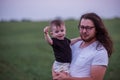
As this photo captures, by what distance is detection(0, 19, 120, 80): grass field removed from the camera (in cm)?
245

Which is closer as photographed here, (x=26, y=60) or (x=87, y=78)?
(x=87, y=78)

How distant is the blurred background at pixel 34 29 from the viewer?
93.4 inches

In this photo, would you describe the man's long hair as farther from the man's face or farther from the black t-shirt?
the black t-shirt

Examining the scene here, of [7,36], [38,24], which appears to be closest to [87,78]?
[38,24]

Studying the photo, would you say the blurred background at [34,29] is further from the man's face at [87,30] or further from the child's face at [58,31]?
the man's face at [87,30]

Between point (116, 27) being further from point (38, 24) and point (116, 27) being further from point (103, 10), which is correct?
point (38, 24)

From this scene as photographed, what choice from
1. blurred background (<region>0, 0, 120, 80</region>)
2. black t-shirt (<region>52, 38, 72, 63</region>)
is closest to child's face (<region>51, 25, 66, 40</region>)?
black t-shirt (<region>52, 38, 72, 63</region>)

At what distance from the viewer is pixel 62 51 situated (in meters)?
1.84

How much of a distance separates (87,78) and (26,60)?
991 mm

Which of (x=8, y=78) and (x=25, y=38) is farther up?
(x=25, y=38)

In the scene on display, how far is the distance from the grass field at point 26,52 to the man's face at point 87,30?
727 mm

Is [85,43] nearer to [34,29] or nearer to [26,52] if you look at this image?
[34,29]

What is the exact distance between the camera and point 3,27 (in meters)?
2.44

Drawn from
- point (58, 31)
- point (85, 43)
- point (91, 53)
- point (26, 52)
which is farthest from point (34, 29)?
point (91, 53)
